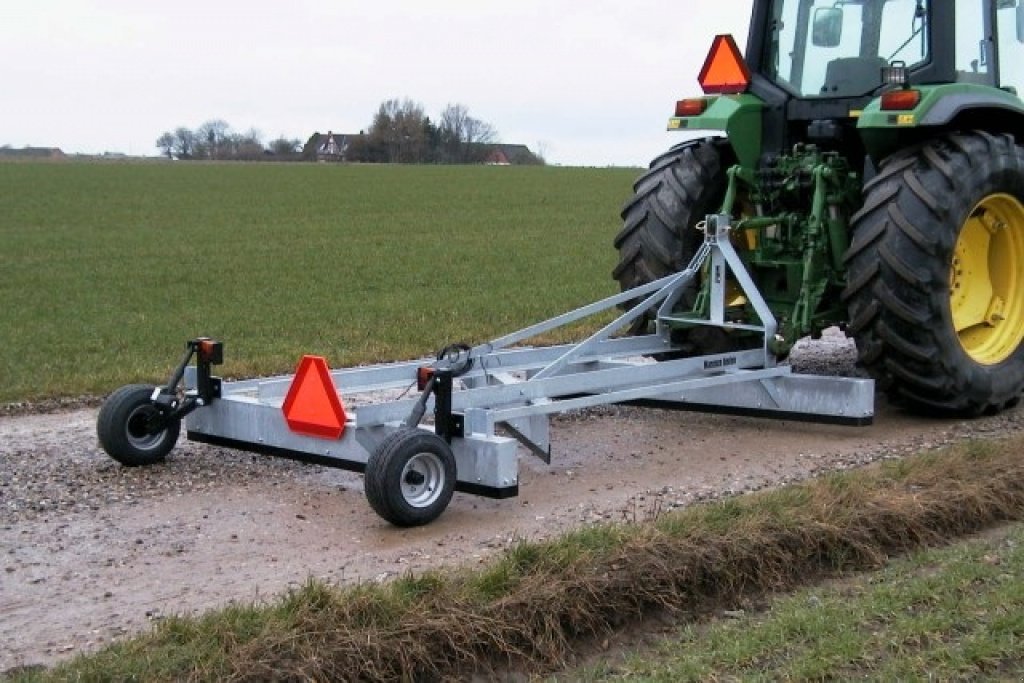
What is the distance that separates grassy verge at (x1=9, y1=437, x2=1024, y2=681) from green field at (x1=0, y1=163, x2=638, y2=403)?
4.56 meters

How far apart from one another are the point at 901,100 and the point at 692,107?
143cm

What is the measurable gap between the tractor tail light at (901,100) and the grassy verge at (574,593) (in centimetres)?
218

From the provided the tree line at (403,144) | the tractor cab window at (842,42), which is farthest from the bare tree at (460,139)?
the tractor cab window at (842,42)

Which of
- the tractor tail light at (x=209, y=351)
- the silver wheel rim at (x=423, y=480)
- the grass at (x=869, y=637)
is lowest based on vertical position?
the grass at (x=869, y=637)

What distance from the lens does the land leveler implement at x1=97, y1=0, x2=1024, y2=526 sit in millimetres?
5879

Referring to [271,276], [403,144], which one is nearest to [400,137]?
[403,144]

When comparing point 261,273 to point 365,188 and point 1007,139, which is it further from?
point 365,188

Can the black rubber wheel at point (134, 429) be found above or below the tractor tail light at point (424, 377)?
below

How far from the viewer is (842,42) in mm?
7703

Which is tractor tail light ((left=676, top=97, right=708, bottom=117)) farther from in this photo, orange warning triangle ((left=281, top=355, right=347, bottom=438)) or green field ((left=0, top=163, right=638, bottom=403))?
orange warning triangle ((left=281, top=355, right=347, bottom=438))

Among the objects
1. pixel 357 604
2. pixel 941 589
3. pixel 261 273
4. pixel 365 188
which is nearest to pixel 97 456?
pixel 357 604

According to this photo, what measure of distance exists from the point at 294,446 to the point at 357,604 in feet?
6.12

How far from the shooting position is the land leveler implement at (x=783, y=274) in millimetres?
5879

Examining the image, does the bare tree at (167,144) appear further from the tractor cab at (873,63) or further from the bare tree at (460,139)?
the tractor cab at (873,63)
